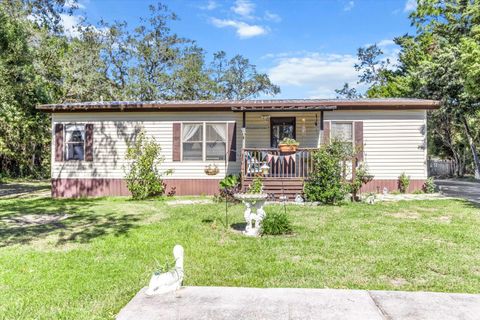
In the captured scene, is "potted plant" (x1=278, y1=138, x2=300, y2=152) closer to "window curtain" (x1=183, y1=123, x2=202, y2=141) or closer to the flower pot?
the flower pot

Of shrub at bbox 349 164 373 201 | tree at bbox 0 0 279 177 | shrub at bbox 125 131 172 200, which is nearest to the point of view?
shrub at bbox 349 164 373 201

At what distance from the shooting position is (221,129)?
1114cm

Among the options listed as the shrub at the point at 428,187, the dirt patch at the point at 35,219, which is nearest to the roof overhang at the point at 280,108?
the shrub at the point at 428,187

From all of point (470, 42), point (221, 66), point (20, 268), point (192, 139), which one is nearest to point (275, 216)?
point (20, 268)

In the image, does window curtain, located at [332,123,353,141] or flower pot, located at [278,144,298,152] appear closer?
flower pot, located at [278,144,298,152]

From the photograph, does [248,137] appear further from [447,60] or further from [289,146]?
[447,60]

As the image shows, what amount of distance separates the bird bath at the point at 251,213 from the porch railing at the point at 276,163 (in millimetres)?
3921

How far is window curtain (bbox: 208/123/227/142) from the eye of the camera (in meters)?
11.1

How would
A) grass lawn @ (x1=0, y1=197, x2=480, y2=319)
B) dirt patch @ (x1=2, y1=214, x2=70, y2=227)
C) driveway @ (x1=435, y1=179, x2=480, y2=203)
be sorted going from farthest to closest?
driveway @ (x1=435, y1=179, x2=480, y2=203), dirt patch @ (x1=2, y1=214, x2=70, y2=227), grass lawn @ (x1=0, y1=197, x2=480, y2=319)

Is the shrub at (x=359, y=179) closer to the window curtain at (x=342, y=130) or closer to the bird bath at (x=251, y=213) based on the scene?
the window curtain at (x=342, y=130)

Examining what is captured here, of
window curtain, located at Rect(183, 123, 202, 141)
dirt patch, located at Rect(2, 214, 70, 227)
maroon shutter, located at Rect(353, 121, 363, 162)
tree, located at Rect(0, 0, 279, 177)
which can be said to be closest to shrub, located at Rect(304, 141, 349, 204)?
maroon shutter, located at Rect(353, 121, 363, 162)

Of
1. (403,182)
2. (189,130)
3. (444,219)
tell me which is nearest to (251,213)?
(444,219)

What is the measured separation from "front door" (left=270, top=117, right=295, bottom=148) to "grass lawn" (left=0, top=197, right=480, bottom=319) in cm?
419

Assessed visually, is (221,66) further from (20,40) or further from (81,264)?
(81,264)
